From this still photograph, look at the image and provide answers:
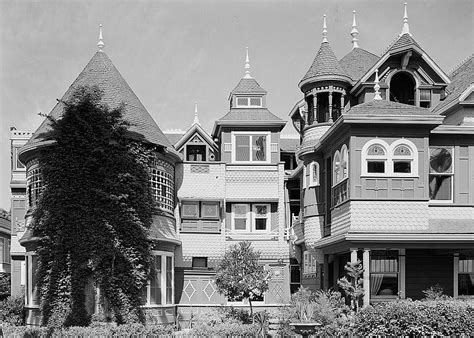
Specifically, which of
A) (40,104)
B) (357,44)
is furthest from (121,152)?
(357,44)

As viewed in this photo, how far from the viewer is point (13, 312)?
29328 mm

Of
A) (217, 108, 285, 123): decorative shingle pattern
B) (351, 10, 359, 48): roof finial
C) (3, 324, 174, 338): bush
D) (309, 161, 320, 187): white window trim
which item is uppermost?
(351, 10, 359, 48): roof finial

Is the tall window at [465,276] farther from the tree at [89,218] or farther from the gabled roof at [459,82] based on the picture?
the tree at [89,218]

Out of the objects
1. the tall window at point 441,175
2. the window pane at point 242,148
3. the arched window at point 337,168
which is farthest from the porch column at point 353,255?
the window pane at point 242,148

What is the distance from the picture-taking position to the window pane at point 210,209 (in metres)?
34.2

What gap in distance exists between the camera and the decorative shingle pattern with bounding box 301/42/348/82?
30.8m

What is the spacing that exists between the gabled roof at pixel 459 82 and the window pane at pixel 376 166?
5.95 metres

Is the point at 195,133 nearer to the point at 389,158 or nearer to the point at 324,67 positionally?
the point at 324,67

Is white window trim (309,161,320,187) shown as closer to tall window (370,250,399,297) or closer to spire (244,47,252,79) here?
tall window (370,250,399,297)

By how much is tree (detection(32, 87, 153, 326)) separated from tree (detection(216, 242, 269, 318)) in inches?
137

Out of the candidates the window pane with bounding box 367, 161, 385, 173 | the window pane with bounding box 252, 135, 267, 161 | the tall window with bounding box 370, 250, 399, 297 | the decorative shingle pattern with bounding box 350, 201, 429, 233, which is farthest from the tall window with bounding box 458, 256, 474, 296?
the window pane with bounding box 252, 135, 267, 161

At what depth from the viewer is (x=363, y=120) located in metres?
23.3

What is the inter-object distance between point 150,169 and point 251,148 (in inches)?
290

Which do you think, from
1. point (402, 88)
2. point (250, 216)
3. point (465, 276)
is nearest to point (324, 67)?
point (402, 88)
